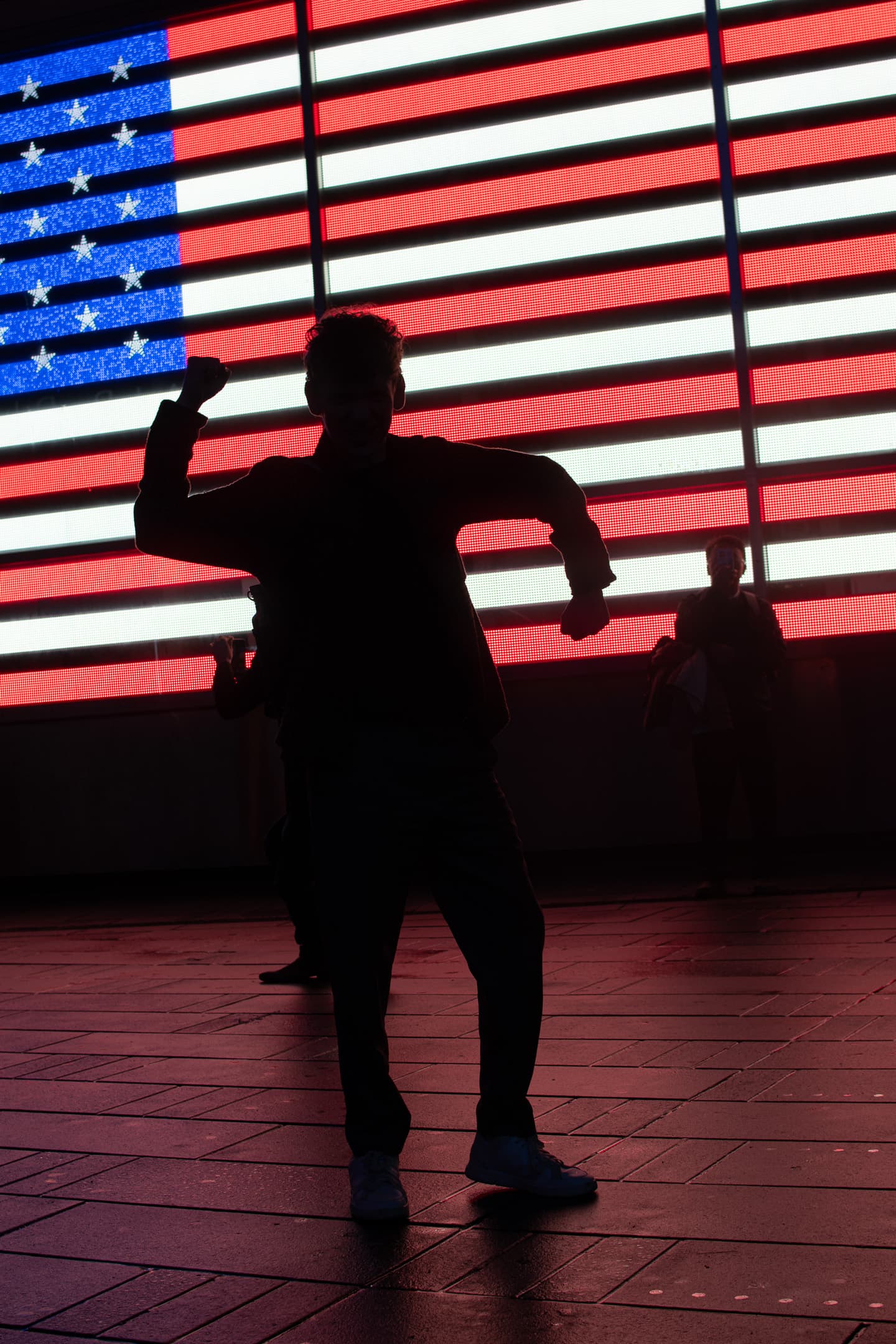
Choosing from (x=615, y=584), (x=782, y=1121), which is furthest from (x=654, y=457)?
(x=782, y=1121)

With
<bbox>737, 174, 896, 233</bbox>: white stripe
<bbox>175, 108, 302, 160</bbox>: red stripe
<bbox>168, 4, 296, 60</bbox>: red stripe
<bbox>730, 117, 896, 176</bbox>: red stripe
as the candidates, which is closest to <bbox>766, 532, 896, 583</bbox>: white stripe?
<bbox>737, 174, 896, 233</bbox>: white stripe

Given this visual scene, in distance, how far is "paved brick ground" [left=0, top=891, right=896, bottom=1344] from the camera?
2346 millimetres

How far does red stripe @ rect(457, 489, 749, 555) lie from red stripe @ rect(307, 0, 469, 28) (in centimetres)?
337

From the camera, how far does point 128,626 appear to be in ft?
33.3

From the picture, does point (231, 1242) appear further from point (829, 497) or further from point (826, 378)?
point (826, 378)

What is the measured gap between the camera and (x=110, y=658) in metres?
10.1

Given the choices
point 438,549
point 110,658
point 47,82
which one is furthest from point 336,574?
point 47,82

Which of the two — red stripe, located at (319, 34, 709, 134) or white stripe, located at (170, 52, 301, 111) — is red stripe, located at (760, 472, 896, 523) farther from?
white stripe, located at (170, 52, 301, 111)

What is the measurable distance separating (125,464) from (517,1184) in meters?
8.04

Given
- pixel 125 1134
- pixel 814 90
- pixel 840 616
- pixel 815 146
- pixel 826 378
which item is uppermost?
pixel 814 90

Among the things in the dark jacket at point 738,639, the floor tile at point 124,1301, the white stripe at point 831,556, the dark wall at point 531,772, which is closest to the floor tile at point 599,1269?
the floor tile at point 124,1301

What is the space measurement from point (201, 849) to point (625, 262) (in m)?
4.62

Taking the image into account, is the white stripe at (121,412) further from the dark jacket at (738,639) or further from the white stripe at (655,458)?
the dark jacket at (738,639)

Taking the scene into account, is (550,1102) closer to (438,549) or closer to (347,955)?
(347,955)
